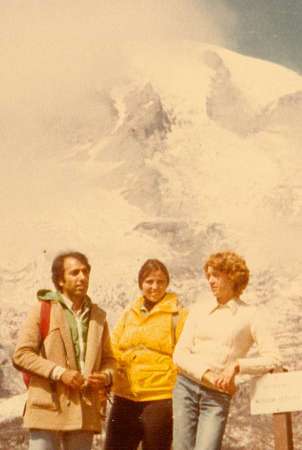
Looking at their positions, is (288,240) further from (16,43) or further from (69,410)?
(69,410)

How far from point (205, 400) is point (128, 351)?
0.55 metres

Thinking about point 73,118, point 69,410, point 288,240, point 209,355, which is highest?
point 73,118

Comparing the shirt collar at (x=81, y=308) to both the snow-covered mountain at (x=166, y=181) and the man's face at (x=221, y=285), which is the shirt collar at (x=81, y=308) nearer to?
the man's face at (x=221, y=285)

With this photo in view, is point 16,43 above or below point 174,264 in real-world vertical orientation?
above

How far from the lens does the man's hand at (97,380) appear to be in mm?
2848

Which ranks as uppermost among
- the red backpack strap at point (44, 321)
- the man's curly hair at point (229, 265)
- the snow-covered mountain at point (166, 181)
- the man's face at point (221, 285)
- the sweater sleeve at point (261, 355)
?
the snow-covered mountain at point (166, 181)

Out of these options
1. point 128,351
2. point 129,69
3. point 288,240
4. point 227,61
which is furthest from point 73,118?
point 128,351

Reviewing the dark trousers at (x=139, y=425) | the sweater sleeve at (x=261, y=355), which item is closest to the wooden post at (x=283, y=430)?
the sweater sleeve at (x=261, y=355)

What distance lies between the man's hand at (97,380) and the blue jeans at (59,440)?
205 mm

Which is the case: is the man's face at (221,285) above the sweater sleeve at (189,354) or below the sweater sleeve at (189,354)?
above

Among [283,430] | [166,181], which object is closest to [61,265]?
[283,430]

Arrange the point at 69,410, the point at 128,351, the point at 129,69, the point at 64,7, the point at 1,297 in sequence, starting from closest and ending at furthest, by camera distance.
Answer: the point at 69,410 < the point at 128,351 < the point at 1,297 < the point at 64,7 < the point at 129,69

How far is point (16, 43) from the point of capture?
8766 mm

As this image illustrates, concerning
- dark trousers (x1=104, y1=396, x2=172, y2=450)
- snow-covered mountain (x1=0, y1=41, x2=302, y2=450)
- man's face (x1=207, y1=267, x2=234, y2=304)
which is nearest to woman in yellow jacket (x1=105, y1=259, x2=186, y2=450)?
dark trousers (x1=104, y1=396, x2=172, y2=450)
